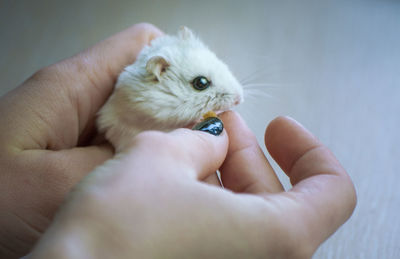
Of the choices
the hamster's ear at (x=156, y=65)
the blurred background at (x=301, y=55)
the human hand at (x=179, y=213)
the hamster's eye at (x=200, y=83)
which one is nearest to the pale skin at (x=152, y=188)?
the human hand at (x=179, y=213)

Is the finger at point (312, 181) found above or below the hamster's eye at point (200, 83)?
below

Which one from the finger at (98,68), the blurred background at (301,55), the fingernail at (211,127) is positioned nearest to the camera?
the fingernail at (211,127)

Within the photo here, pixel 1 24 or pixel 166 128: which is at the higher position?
pixel 1 24

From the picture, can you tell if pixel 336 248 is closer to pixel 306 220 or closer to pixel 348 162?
pixel 348 162

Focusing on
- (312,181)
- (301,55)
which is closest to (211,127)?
(312,181)

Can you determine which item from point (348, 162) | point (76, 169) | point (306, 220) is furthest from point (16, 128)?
point (348, 162)

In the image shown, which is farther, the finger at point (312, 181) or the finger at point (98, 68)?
the finger at point (98, 68)

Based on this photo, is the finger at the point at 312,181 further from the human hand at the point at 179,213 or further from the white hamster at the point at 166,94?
the white hamster at the point at 166,94
